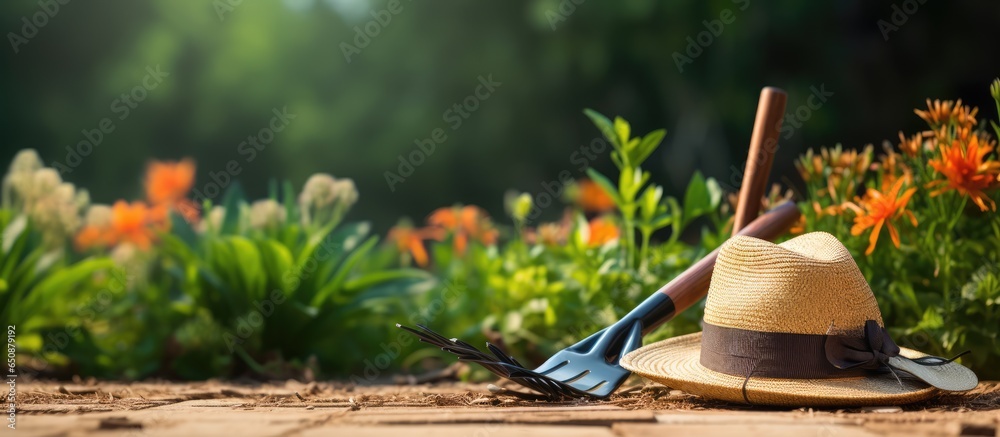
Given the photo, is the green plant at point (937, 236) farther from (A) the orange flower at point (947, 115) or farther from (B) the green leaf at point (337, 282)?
(B) the green leaf at point (337, 282)

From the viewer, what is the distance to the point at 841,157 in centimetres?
271

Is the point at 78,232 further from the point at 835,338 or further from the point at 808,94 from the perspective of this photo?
the point at 808,94

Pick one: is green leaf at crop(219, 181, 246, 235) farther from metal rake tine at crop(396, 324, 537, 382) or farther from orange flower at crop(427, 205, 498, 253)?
metal rake tine at crop(396, 324, 537, 382)

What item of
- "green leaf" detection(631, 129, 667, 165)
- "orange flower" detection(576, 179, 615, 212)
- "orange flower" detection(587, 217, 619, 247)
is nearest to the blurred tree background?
"orange flower" detection(576, 179, 615, 212)

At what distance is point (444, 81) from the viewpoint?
273 inches

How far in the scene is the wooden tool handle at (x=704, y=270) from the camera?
2.36m

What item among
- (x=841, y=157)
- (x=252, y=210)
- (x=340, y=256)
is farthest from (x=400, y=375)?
(x=841, y=157)

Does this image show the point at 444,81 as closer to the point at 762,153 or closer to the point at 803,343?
the point at 762,153

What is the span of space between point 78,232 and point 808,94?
4.24 m

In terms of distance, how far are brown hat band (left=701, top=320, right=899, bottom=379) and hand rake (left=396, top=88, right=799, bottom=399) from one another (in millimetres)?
385

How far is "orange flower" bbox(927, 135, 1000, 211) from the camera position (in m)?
2.28

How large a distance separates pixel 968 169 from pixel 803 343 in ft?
2.80

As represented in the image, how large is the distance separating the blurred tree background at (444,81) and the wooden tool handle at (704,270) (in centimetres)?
297

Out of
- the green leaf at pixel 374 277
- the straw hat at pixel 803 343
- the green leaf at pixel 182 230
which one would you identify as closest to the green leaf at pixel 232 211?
the green leaf at pixel 182 230
